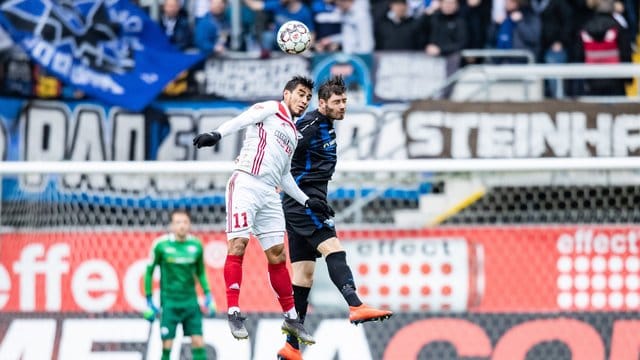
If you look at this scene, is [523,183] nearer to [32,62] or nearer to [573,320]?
[573,320]

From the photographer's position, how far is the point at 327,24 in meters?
17.6

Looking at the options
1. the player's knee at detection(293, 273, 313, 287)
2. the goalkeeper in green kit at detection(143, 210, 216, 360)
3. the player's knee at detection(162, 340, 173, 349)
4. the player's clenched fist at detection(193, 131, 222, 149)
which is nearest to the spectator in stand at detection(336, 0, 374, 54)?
the goalkeeper in green kit at detection(143, 210, 216, 360)

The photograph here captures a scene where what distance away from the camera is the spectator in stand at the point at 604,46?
57.3ft

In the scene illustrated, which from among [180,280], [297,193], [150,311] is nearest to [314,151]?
[297,193]

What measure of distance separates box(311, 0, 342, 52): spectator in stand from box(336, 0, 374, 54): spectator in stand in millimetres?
57

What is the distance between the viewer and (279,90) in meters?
17.2

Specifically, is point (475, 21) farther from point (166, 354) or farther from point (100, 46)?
point (166, 354)

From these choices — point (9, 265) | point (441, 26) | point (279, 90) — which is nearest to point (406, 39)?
point (441, 26)

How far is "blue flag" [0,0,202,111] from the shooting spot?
16906 millimetres

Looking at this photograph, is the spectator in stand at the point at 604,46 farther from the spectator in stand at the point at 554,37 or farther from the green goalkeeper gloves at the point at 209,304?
the green goalkeeper gloves at the point at 209,304

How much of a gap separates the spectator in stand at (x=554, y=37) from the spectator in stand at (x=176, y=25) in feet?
13.2

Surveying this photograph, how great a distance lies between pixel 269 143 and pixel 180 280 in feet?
13.2

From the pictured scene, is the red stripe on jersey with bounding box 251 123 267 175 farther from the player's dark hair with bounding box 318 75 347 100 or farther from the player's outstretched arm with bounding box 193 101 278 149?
the player's dark hair with bounding box 318 75 347 100

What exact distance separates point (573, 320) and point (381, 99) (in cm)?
413
